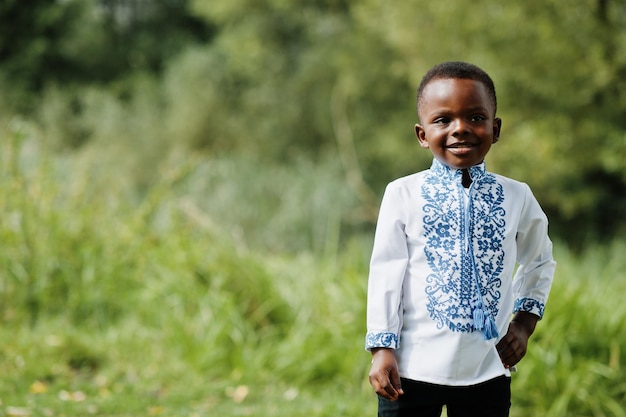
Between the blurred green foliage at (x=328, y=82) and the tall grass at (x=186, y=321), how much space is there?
962mm

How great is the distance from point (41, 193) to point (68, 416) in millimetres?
2383

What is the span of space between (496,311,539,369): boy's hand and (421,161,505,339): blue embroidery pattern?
0.13 m

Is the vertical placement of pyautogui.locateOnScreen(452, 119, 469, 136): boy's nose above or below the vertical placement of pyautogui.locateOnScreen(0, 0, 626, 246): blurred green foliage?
below

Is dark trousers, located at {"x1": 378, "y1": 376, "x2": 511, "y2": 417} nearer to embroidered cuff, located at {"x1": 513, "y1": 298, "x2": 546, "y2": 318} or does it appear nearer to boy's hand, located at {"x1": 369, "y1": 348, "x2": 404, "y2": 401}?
boy's hand, located at {"x1": 369, "y1": 348, "x2": 404, "y2": 401}

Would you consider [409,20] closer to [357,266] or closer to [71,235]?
[357,266]

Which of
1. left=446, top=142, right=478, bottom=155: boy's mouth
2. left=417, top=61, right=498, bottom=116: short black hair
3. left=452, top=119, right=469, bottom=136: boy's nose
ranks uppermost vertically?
left=417, top=61, right=498, bottom=116: short black hair

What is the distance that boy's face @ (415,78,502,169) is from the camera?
1.99 metres

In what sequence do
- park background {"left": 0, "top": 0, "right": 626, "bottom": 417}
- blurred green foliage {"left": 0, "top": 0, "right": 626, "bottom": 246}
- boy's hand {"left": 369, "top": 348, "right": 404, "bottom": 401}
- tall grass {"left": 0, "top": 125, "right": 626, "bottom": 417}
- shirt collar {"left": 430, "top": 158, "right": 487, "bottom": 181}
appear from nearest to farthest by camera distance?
boy's hand {"left": 369, "top": 348, "right": 404, "bottom": 401}
shirt collar {"left": 430, "top": 158, "right": 487, "bottom": 181}
tall grass {"left": 0, "top": 125, "right": 626, "bottom": 417}
park background {"left": 0, "top": 0, "right": 626, "bottom": 417}
blurred green foliage {"left": 0, "top": 0, "right": 626, "bottom": 246}

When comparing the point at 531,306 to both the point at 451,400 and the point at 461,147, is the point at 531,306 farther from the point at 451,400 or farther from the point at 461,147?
the point at 461,147

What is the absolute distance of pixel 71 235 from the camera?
18.8 ft

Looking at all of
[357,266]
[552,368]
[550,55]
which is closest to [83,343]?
[357,266]

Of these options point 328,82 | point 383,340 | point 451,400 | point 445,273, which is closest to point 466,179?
point 445,273

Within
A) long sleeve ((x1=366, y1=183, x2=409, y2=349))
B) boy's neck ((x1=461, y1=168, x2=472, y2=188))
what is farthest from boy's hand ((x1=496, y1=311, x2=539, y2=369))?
boy's neck ((x1=461, y1=168, x2=472, y2=188))

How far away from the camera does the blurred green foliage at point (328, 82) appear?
7.90m
